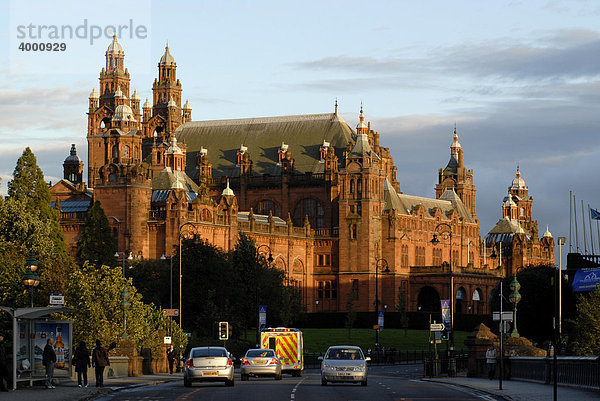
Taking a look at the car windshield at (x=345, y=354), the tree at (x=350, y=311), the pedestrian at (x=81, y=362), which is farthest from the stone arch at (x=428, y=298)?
the pedestrian at (x=81, y=362)

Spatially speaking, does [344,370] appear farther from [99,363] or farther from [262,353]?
[99,363]

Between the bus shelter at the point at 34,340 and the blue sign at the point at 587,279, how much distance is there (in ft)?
193

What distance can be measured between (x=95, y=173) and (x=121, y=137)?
652 cm

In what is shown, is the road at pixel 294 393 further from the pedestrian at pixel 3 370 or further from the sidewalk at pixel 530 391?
the pedestrian at pixel 3 370

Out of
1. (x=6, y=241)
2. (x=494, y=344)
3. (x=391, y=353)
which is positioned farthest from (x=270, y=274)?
(x=494, y=344)

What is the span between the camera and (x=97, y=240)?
14362cm

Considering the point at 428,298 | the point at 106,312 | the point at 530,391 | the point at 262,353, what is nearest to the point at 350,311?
the point at 428,298

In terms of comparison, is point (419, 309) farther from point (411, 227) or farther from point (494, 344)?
point (494, 344)

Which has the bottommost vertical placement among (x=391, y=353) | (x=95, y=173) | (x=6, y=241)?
(x=391, y=353)

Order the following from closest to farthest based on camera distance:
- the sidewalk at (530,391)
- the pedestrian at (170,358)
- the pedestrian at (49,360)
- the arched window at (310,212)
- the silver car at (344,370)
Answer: the sidewalk at (530,391), the pedestrian at (49,360), the silver car at (344,370), the pedestrian at (170,358), the arched window at (310,212)

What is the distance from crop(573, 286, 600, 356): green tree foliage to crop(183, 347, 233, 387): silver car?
31916mm

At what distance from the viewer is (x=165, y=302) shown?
123062 mm

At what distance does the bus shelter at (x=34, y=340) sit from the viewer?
178 ft

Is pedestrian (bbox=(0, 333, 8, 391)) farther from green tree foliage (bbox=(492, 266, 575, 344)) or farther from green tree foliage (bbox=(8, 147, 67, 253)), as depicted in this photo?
green tree foliage (bbox=(492, 266, 575, 344))
